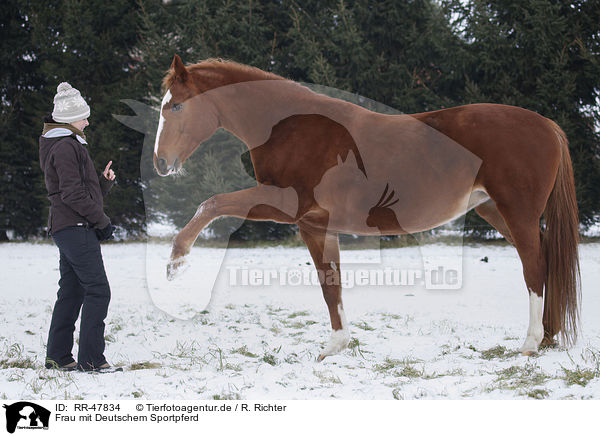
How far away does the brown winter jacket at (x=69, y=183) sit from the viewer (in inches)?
129

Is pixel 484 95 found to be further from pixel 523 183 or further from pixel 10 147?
pixel 10 147

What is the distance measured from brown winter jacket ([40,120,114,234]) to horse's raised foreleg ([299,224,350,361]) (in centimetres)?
164

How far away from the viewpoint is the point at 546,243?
4000 mm

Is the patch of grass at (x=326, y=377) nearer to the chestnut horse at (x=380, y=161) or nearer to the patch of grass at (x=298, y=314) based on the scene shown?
the chestnut horse at (x=380, y=161)

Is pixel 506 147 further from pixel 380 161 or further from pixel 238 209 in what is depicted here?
pixel 238 209

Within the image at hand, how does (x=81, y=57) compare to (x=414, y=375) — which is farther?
(x=81, y=57)

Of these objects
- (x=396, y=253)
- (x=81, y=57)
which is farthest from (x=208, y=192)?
(x=81, y=57)

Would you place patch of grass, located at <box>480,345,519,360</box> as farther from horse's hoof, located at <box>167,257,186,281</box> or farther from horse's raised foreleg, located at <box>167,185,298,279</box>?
horse's hoof, located at <box>167,257,186,281</box>

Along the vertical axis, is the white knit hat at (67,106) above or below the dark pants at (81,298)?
above

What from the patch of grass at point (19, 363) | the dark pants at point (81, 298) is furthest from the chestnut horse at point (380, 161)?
the patch of grass at point (19, 363)

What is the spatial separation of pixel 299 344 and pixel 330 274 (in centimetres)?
84

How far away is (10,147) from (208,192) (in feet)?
20.7

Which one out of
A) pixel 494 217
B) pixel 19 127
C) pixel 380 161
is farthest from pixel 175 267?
pixel 19 127

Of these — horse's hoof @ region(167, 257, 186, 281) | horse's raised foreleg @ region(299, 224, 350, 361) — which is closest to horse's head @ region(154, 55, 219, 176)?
horse's hoof @ region(167, 257, 186, 281)
